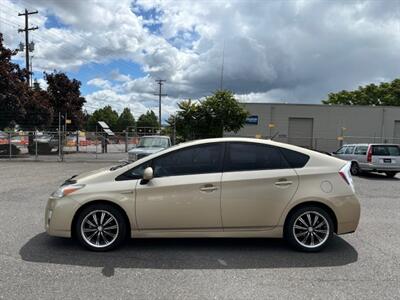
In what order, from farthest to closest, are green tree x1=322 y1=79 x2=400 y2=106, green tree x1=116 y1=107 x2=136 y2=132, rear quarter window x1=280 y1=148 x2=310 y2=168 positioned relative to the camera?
green tree x1=116 y1=107 x2=136 y2=132, green tree x1=322 y1=79 x2=400 y2=106, rear quarter window x1=280 y1=148 x2=310 y2=168

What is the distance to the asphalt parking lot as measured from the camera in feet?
13.5

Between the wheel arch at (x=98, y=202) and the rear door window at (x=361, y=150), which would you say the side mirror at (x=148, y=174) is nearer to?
the wheel arch at (x=98, y=202)

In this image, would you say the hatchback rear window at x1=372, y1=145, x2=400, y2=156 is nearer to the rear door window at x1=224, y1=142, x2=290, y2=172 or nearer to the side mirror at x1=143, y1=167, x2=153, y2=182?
the rear door window at x1=224, y1=142, x2=290, y2=172

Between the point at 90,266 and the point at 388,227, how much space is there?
5449 millimetres

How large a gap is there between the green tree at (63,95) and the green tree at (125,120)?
8388 centimetres

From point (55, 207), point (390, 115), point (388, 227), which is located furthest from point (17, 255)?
point (390, 115)

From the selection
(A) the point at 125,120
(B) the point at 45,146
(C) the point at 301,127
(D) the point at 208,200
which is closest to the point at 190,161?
(D) the point at 208,200

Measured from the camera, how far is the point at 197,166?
551 centimetres

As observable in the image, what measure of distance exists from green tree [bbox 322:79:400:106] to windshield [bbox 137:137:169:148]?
54894 mm

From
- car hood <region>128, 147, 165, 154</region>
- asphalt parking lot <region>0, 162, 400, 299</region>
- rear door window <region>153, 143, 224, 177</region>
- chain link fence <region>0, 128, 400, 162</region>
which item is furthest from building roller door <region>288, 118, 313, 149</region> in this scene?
rear door window <region>153, 143, 224, 177</region>

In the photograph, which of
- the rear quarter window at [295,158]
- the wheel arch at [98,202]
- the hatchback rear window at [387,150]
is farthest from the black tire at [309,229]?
the hatchback rear window at [387,150]

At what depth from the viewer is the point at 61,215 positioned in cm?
532

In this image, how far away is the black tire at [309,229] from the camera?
5473 millimetres

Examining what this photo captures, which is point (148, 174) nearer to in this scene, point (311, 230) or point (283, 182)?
point (283, 182)
